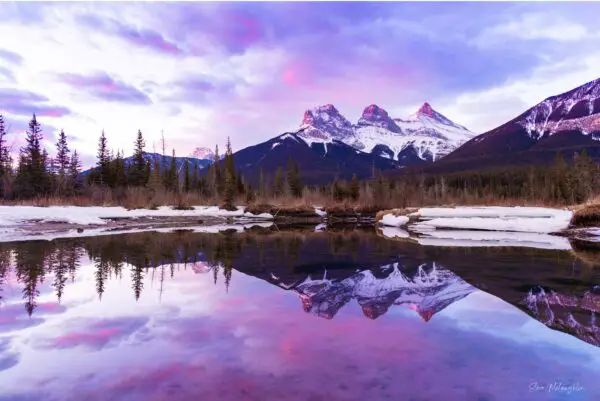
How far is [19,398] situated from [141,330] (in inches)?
83.6

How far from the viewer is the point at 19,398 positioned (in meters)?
3.97

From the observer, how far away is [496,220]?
24.2 metres

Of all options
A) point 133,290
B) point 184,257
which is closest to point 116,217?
point 184,257

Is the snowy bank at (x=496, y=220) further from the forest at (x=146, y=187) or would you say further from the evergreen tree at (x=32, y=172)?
the evergreen tree at (x=32, y=172)

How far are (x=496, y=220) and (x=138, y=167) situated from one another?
6109 cm

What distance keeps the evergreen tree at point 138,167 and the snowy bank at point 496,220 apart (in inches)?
A: 2044

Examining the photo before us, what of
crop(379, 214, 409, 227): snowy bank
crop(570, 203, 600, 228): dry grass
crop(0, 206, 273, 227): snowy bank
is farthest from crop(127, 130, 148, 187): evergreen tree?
crop(570, 203, 600, 228): dry grass

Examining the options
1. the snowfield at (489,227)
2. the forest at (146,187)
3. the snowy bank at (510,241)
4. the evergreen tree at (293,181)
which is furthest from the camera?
the evergreen tree at (293,181)

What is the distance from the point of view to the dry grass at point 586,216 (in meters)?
20.3

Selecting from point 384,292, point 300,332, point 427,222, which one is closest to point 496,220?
point 427,222

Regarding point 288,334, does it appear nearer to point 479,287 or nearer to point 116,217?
point 479,287

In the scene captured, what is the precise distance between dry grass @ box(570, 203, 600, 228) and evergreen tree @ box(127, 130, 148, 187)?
6129 centimetres

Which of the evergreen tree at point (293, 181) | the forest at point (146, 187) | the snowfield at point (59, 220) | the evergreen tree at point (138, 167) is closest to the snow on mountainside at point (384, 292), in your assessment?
the snowfield at point (59, 220)

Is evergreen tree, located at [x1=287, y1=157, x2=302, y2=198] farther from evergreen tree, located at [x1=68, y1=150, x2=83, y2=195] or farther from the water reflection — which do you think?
the water reflection
